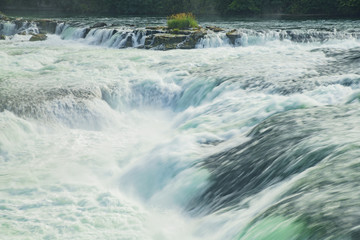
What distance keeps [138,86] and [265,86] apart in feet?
10.3

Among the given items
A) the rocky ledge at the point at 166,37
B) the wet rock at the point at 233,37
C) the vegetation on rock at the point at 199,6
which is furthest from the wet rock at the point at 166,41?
the vegetation on rock at the point at 199,6

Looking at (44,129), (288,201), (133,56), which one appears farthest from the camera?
(133,56)

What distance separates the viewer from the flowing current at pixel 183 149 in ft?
13.1

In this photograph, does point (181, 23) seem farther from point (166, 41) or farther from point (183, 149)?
point (183, 149)

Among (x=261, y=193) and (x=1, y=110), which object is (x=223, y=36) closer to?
(x=1, y=110)

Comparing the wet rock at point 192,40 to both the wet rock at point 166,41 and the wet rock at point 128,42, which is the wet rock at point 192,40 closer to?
the wet rock at point 166,41

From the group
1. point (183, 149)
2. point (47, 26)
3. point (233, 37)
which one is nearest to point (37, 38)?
point (47, 26)

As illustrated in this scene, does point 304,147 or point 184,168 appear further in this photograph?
point 184,168

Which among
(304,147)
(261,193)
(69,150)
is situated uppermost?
(304,147)

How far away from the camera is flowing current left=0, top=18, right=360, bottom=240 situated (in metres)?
3.98

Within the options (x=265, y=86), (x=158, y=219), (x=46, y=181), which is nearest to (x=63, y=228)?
(x=158, y=219)

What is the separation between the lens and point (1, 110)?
27.6 feet

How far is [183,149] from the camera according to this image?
6.17 metres

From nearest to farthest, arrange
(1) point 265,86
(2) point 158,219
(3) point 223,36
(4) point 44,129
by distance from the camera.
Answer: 1. (2) point 158,219
2. (4) point 44,129
3. (1) point 265,86
4. (3) point 223,36
